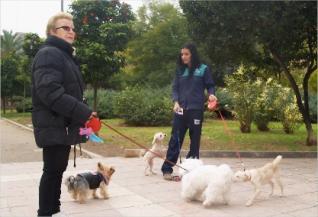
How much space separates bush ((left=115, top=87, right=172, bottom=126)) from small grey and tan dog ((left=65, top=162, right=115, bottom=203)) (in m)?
13.1

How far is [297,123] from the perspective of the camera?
15.2 meters

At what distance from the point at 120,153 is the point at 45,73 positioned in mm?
6973

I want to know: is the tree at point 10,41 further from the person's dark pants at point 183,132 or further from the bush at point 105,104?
the person's dark pants at point 183,132

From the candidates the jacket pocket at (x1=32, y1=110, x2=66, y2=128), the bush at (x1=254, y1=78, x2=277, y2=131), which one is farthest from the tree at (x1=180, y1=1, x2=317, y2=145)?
the jacket pocket at (x1=32, y1=110, x2=66, y2=128)

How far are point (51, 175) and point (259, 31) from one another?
22.0 ft

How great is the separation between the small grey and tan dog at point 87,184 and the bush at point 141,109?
13.1 m

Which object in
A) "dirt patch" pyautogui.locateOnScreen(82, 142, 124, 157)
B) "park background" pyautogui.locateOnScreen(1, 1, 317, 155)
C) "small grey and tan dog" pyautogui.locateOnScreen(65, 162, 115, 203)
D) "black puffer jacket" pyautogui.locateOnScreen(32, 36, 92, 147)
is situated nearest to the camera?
"black puffer jacket" pyautogui.locateOnScreen(32, 36, 92, 147)

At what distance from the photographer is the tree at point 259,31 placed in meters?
9.09

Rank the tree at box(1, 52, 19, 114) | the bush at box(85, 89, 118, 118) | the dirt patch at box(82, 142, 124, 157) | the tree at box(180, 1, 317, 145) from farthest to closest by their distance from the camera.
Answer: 1. the tree at box(1, 52, 19, 114)
2. the bush at box(85, 89, 118, 118)
3. the dirt patch at box(82, 142, 124, 157)
4. the tree at box(180, 1, 317, 145)

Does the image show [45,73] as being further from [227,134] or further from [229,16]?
[227,134]

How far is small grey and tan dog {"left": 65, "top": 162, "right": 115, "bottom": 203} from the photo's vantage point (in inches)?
216

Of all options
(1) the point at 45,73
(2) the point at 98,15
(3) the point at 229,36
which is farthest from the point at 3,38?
(1) the point at 45,73

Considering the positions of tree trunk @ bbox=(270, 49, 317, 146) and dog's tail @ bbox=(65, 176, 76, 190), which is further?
tree trunk @ bbox=(270, 49, 317, 146)

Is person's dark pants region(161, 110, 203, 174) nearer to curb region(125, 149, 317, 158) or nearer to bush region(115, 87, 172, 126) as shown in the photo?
curb region(125, 149, 317, 158)
